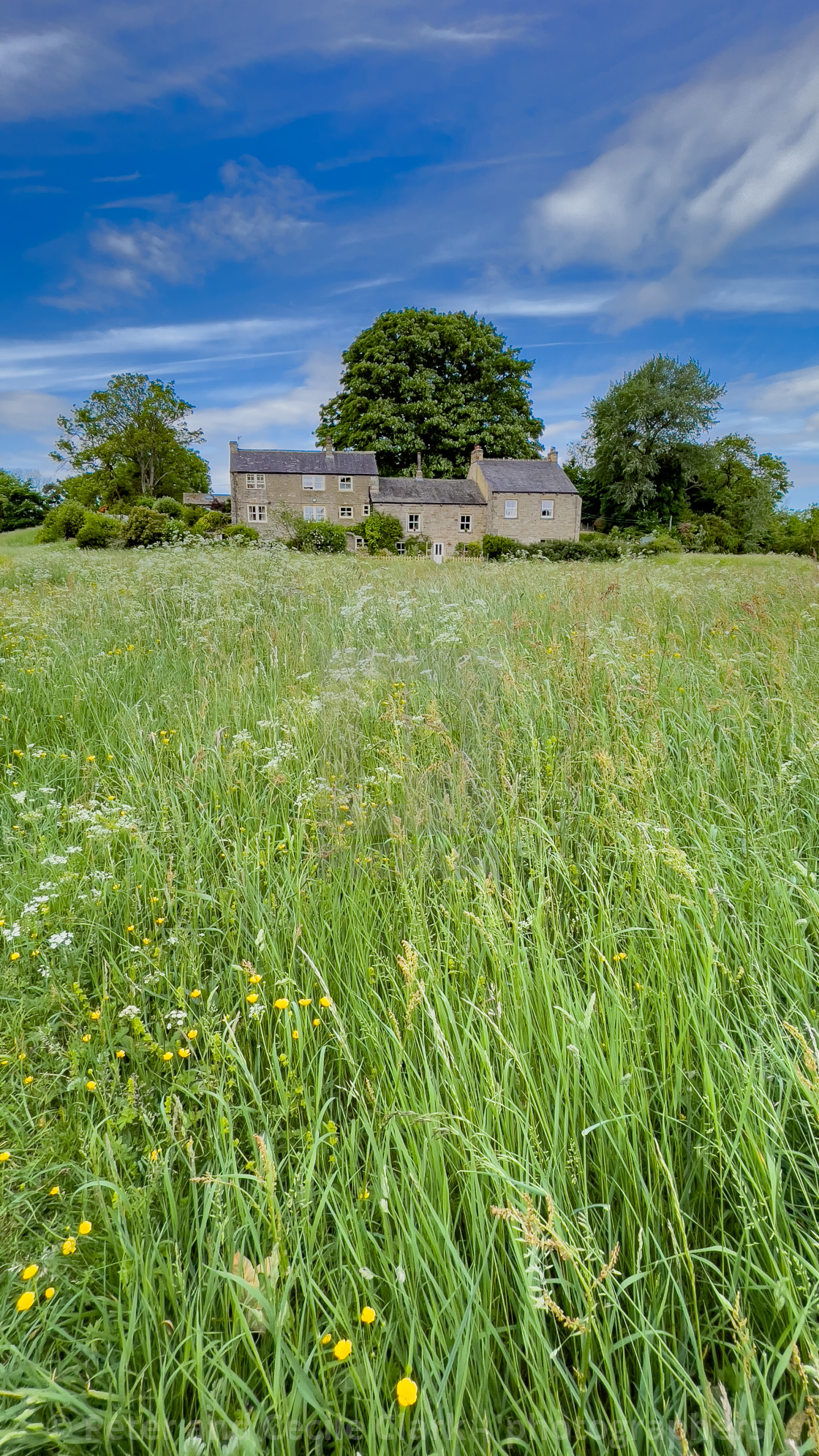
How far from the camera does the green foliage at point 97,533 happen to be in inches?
874

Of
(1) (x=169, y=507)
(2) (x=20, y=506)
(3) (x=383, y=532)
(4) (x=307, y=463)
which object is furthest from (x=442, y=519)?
(2) (x=20, y=506)

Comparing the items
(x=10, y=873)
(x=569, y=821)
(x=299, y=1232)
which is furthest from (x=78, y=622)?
(x=299, y=1232)

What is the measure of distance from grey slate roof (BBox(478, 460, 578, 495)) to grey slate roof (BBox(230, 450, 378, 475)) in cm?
798

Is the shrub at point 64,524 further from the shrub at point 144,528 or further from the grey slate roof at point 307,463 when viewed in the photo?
the grey slate roof at point 307,463

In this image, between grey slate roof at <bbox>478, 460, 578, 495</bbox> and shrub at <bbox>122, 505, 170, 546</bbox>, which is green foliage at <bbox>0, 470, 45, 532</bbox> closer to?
grey slate roof at <bbox>478, 460, 578, 495</bbox>

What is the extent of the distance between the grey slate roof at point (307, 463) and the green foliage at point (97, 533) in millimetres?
23980

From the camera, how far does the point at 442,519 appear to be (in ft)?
143

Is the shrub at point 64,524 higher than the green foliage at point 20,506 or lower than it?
lower

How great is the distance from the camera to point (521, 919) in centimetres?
207

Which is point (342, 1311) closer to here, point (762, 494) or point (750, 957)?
point (750, 957)

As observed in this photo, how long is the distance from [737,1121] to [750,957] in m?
0.52

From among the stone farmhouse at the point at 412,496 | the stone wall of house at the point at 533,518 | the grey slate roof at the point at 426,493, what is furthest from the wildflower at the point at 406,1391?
the grey slate roof at the point at 426,493

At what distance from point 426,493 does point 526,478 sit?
691cm

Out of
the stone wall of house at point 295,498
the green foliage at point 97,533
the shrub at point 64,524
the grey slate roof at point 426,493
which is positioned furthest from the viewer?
the stone wall of house at point 295,498
